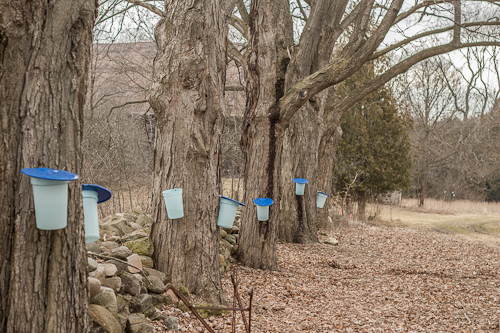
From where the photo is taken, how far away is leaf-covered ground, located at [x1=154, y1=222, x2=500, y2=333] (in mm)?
4055

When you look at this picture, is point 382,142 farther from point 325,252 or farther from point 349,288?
point 349,288

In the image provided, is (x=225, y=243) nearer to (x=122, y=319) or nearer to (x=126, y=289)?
(x=126, y=289)

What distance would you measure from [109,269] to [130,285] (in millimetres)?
223

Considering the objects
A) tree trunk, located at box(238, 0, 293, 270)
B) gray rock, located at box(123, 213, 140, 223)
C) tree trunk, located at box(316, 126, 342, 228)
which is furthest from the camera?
tree trunk, located at box(316, 126, 342, 228)

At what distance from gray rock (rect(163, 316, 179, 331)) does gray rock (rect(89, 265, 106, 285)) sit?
0.60 m

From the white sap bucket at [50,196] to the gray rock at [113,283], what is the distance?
1338 millimetres

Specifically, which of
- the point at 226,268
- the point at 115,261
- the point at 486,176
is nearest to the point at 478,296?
the point at 226,268

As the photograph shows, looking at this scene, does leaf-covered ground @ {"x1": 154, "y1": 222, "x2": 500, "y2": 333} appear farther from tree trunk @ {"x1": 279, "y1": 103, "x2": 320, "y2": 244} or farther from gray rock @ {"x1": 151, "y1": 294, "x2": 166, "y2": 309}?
tree trunk @ {"x1": 279, "y1": 103, "x2": 320, "y2": 244}

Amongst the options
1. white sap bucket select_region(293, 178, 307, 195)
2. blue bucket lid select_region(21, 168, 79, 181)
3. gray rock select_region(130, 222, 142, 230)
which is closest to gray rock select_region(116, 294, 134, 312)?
blue bucket lid select_region(21, 168, 79, 181)

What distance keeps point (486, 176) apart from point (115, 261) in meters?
24.3

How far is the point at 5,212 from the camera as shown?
189 cm

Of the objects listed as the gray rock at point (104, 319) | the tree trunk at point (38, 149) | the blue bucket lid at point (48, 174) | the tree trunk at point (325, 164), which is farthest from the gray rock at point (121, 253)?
the tree trunk at point (325, 164)

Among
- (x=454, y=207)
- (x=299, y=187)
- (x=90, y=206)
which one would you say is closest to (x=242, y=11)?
(x=299, y=187)

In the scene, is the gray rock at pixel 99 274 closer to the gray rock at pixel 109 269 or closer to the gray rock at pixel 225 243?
the gray rock at pixel 109 269
